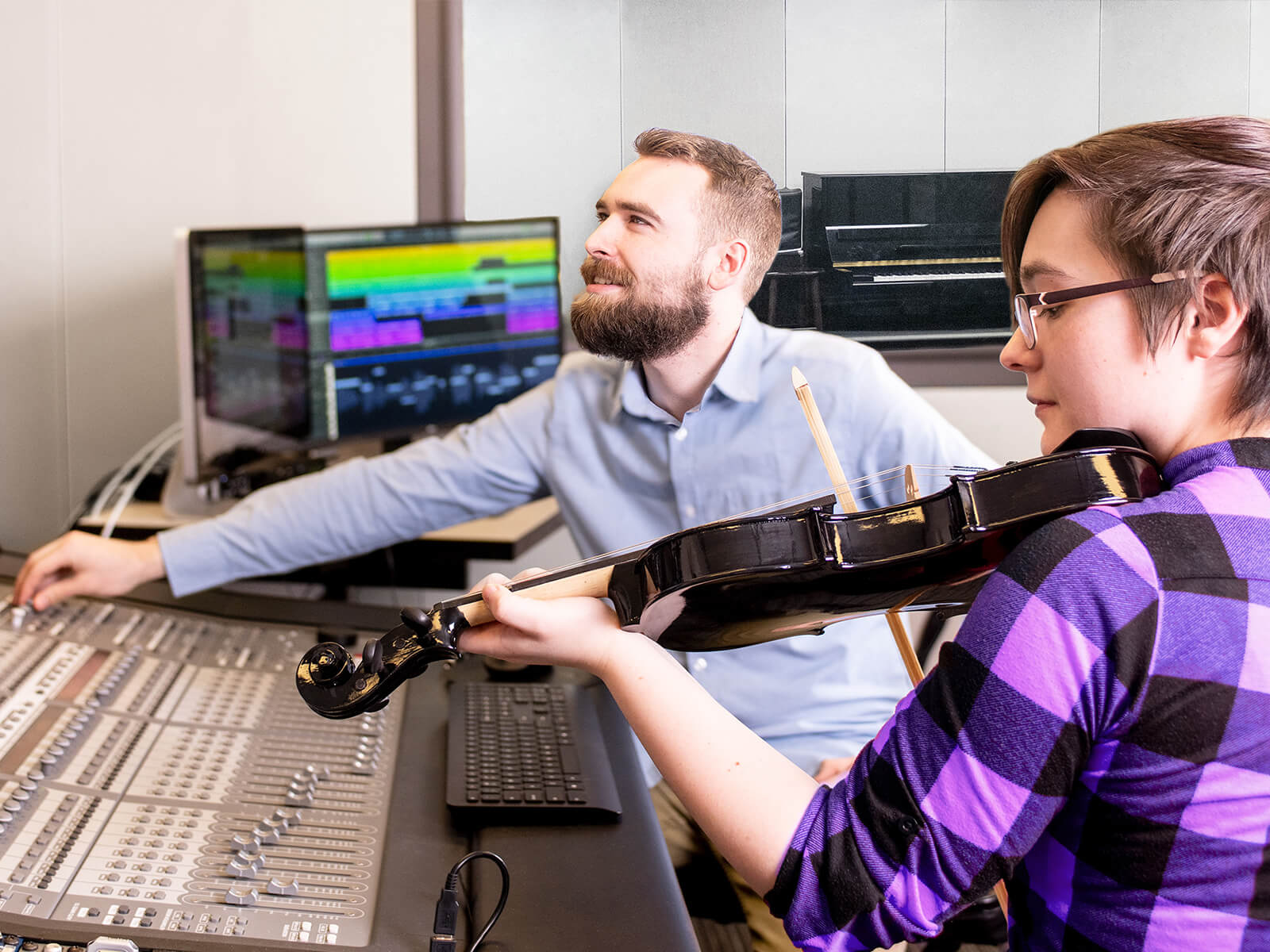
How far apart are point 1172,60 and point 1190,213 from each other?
0.28 m

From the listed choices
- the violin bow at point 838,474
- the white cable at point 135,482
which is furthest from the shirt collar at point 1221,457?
the white cable at point 135,482

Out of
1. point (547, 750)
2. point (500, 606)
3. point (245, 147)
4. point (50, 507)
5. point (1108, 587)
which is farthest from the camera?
point (245, 147)

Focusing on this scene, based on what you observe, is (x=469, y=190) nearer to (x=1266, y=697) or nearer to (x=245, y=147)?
(x=1266, y=697)

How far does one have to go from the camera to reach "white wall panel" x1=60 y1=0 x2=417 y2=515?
1.95m

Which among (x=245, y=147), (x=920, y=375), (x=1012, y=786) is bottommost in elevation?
(x=1012, y=786)

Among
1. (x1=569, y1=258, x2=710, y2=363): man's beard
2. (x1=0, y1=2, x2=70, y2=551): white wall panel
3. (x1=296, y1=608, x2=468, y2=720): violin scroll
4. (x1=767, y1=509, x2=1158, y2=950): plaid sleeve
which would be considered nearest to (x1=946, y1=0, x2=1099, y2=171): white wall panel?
(x1=569, y1=258, x2=710, y2=363): man's beard

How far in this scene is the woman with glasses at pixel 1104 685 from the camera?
22.3 inches

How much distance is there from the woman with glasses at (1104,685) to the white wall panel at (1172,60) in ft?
0.62

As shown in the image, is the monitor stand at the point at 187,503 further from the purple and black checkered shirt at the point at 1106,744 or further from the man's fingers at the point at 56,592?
the purple and black checkered shirt at the point at 1106,744

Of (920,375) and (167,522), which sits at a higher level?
(920,375)

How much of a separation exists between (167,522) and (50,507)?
29 centimetres

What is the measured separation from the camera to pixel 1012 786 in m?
0.57

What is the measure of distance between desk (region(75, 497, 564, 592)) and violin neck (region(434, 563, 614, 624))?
928 millimetres

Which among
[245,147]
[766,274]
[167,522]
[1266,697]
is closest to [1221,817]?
[1266,697]
